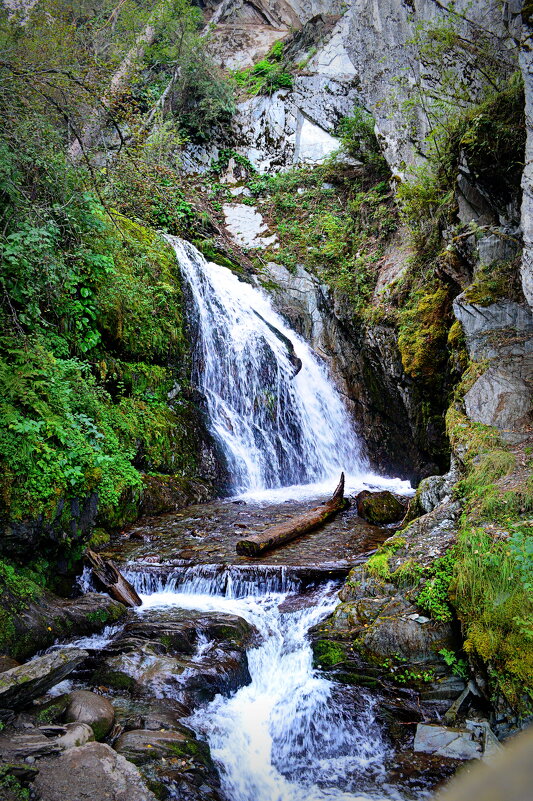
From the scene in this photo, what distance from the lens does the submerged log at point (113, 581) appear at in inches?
231

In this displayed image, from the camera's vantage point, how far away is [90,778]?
3.12 meters

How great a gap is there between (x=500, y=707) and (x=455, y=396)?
5488 mm

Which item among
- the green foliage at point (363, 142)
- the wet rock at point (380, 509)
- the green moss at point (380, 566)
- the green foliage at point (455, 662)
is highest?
the green foliage at point (363, 142)

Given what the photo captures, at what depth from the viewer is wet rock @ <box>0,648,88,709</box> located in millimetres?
3582

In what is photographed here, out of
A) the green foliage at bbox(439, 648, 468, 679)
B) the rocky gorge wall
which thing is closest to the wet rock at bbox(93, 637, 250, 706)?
the rocky gorge wall

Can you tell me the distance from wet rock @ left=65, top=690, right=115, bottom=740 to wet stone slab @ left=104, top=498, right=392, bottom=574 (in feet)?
8.48

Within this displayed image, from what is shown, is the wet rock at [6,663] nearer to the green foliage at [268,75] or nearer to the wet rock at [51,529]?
the wet rock at [51,529]

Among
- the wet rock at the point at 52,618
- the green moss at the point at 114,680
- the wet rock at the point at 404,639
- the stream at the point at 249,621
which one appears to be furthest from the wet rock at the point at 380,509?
the green moss at the point at 114,680

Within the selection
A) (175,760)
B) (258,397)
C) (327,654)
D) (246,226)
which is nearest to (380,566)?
(327,654)

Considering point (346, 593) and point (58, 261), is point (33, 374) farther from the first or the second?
point (346, 593)

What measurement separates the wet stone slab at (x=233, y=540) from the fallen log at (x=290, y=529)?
10 cm

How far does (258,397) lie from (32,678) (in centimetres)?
911

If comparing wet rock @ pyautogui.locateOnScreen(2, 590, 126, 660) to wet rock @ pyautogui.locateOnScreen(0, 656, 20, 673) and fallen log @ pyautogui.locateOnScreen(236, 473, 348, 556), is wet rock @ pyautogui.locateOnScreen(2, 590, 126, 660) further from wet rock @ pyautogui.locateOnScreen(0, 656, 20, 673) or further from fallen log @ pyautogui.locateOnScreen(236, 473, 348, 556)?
fallen log @ pyautogui.locateOnScreen(236, 473, 348, 556)

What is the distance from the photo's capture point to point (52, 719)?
371 centimetres
